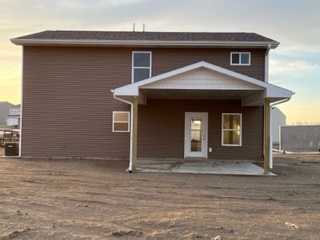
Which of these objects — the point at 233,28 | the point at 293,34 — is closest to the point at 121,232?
the point at 293,34

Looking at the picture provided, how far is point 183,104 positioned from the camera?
58.9 feet

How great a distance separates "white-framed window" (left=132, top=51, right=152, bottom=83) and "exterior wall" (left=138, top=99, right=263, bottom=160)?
3.90ft

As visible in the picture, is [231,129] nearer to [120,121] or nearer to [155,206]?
A: [120,121]

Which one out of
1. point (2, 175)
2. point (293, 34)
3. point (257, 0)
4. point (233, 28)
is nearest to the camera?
point (2, 175)

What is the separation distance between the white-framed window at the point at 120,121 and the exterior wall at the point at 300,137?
19.5 meters

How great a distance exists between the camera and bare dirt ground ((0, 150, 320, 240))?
568 cm

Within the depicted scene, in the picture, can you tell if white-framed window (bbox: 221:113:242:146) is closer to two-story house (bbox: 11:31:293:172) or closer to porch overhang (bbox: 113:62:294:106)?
two-story house (bbox: 11:31:293:172)

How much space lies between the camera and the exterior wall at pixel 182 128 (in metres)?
17.8

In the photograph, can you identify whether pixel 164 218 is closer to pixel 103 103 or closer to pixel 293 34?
pixel 103 103

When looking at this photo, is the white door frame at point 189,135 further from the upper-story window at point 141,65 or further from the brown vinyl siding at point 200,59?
the upper-story window at point 141,65

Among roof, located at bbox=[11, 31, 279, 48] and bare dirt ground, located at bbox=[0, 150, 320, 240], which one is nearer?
bare dirt ground, located at bbox=[0, 150, 320, 240]

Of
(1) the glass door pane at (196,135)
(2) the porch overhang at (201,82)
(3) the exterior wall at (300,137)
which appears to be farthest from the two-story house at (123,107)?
(3) the exterior wall at (300,137)

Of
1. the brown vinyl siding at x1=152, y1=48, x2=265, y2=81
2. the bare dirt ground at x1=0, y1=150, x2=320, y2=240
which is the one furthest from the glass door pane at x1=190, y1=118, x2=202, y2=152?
the bare dirt ground at x1=0, y1=150, x2=320, y2=240

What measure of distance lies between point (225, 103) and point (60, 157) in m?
7.89
